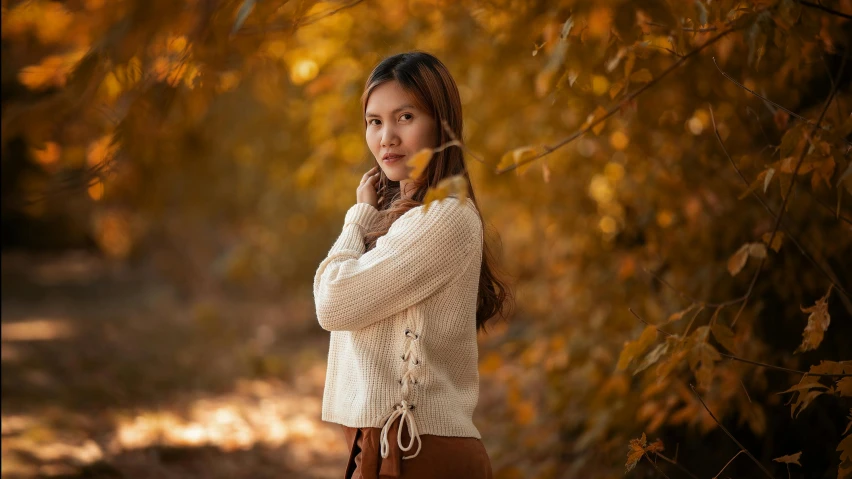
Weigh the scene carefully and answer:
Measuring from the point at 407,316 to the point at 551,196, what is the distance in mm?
3307

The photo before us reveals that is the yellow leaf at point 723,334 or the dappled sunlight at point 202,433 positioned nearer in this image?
the yellow leaf at point 723,334

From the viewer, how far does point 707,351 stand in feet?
6.88

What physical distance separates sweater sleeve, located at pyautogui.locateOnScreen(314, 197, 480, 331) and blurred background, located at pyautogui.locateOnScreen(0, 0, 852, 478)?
21 cm

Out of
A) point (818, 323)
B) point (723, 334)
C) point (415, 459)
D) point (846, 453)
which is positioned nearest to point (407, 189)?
point (415, 459)

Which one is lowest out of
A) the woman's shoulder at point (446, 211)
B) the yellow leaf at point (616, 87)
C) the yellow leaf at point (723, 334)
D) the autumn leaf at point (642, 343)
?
the yellow leaf at point (723, 334)

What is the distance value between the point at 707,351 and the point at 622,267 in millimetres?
2052

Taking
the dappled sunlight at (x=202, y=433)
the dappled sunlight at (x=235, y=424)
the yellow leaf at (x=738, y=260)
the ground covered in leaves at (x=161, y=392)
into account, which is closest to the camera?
the yellow leaf at (x=738, y=260)

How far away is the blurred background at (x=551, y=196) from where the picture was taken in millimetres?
2193

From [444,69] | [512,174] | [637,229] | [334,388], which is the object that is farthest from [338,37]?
[334,388]

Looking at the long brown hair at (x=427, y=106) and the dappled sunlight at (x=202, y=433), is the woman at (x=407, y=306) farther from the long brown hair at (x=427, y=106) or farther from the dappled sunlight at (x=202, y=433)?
the dappled sunlight at (x=202, y=433)

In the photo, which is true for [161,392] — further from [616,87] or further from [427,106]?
[616,87]

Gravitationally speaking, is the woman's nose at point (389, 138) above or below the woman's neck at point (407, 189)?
above

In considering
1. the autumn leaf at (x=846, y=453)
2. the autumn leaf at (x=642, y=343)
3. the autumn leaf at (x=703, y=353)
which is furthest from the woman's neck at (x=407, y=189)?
the autumn leaf at (x=846, y=453)

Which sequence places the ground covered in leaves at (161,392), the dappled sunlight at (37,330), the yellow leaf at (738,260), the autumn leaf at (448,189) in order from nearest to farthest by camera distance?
Answer: the autumn leaf at (448,189)
the yellow leaf at (738,260)
the ground covered in leaves at (161,392)
the dappled sunlight at (37,330)
